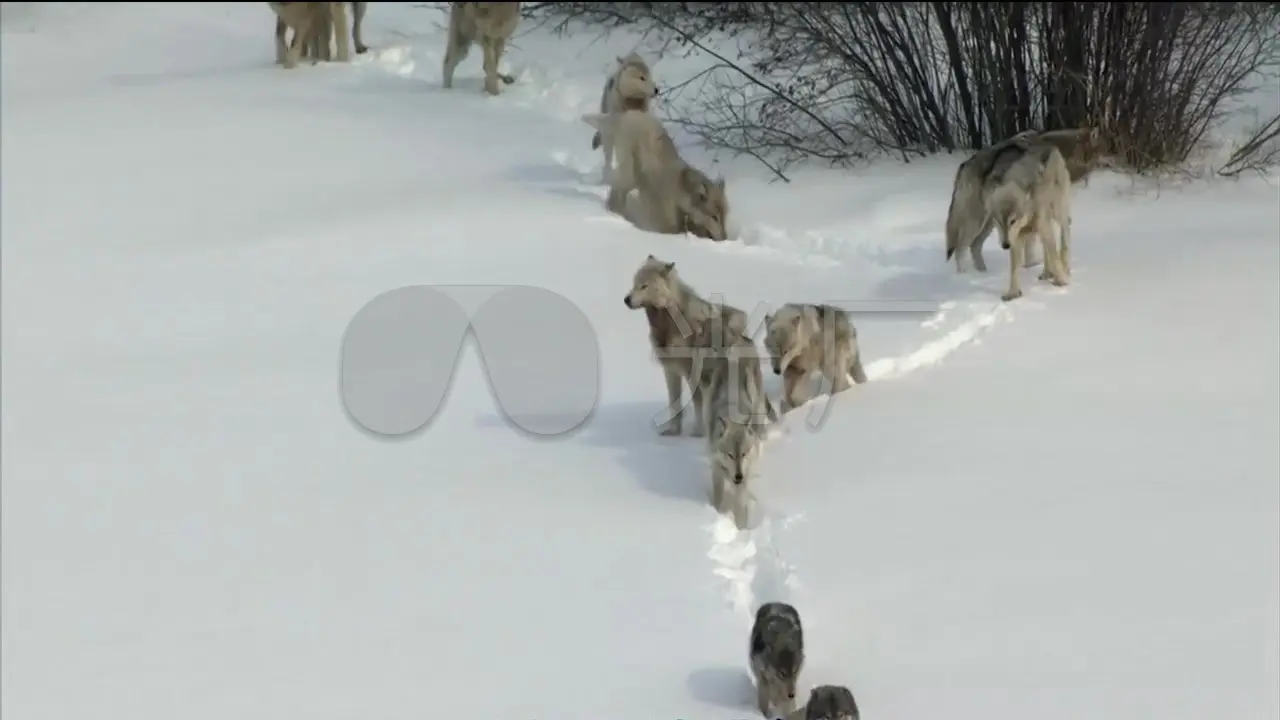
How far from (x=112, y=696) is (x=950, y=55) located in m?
7.97

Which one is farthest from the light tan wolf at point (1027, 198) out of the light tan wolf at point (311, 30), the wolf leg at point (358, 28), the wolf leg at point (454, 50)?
the wolf leg at point (358, 28)

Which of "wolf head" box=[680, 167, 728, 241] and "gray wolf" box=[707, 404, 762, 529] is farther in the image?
"wolf head" box=[680, 167, 728, 241]

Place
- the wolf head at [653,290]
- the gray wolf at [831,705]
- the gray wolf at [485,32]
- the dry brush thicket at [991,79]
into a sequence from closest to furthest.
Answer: the gray wolf at [831,705] < the wolf head at [653,290] < the dry brush thicket at [991,79] < the gray wolf at [485,32]

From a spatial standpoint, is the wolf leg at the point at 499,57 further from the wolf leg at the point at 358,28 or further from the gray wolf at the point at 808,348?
the gray wolf at the point at 808,348

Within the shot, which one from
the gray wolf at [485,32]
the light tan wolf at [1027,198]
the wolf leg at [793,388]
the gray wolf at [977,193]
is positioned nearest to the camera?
the wolf leg at [793,388]

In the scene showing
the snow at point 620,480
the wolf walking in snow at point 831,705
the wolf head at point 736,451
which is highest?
the wolf head at point 736,451

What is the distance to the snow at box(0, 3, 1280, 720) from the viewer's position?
473cm

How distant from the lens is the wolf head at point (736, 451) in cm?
555

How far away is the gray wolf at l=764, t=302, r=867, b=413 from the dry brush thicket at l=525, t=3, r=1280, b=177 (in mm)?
4330

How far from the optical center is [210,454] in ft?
21.6

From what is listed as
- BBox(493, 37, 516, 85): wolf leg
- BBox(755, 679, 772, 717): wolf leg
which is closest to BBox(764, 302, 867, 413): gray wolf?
BBox(755, 679, 772, 717): wolf leg

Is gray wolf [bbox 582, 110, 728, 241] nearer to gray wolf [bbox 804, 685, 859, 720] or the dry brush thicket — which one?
the dry brush thicket

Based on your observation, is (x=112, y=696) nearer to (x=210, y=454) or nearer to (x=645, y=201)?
(x=210, y=454)

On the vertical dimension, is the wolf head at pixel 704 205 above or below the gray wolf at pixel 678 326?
below
